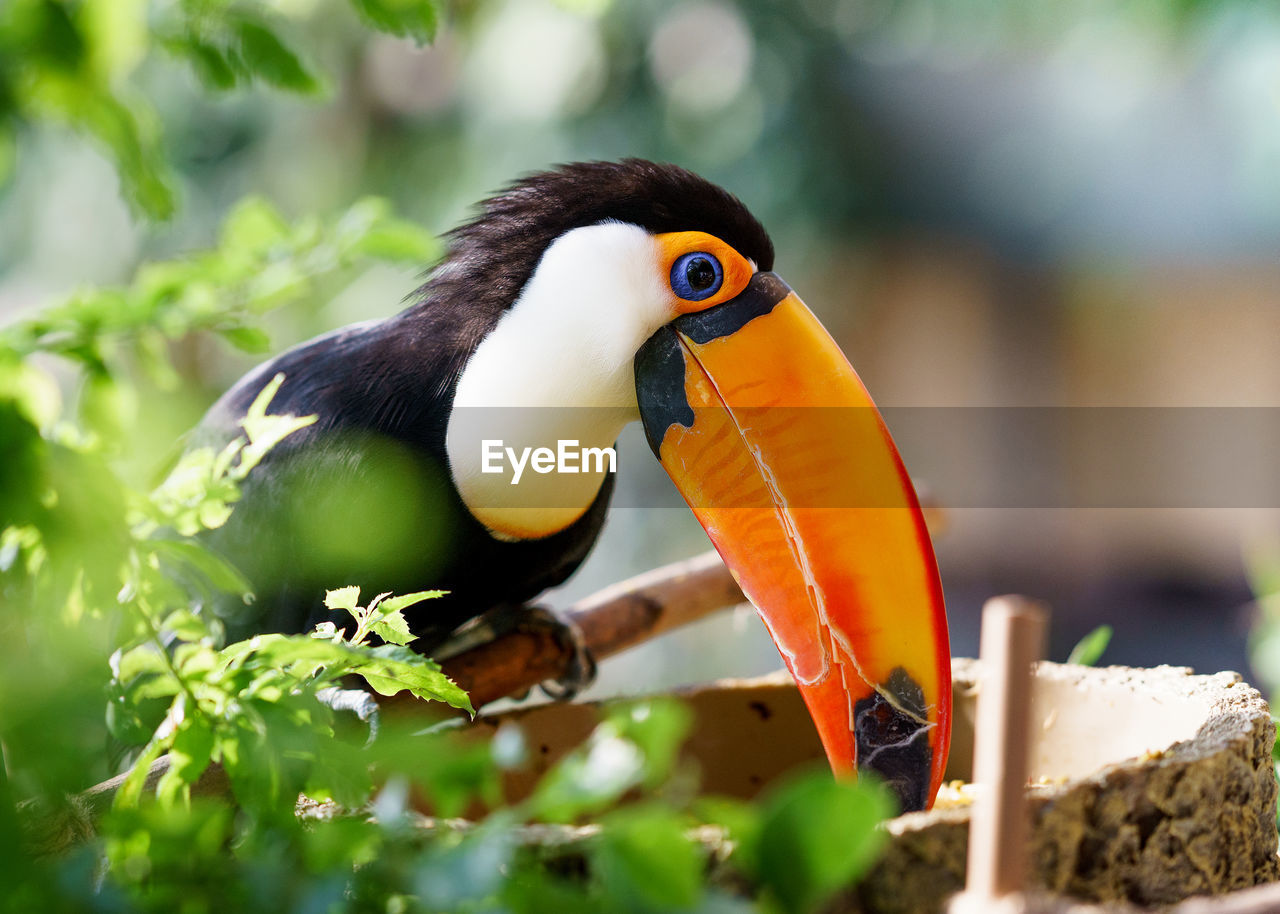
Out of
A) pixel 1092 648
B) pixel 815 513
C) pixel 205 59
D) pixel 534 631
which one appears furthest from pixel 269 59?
Result: pixel 1092 648

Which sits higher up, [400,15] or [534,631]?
[400,15]

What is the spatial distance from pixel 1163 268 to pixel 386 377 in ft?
22.0

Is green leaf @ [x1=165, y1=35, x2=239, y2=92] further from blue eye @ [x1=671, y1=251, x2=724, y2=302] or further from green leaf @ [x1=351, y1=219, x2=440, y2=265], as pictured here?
blue eye @ [x1=671, y1=251, x2=724, y2=302]

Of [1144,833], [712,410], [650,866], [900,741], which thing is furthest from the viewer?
[712,410]

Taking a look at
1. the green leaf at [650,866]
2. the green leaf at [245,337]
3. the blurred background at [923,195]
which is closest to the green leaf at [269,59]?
the green leaf at [245,337]

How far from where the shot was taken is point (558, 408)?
4.92 feet

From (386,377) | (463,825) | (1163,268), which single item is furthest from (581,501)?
(1163,268)

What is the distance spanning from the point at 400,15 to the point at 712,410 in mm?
617

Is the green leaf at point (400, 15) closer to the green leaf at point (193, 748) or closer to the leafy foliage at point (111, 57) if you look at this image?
the leafy foliage at point (111, 57)

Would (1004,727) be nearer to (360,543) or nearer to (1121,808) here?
(1121,808)

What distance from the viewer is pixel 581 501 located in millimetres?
1625

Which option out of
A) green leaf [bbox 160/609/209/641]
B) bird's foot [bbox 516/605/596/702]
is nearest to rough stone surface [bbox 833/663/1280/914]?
green leaf [bbox 160/609/209/641]

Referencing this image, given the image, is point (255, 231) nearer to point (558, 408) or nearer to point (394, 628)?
point (558, 408)

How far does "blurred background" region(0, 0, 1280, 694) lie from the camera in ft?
15.9
